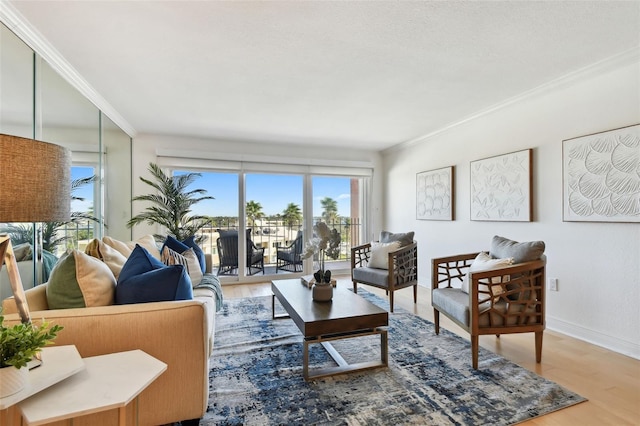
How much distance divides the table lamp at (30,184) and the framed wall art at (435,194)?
13.2 feet

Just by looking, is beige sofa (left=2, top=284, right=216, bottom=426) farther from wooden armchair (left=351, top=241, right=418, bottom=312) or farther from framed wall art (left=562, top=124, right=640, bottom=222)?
framed wall art (left=562, top=124, right=640, bottom=222)

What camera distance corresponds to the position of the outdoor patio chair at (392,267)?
3.44 meters

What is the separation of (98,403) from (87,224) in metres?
2.64

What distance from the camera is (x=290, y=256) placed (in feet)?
17.5

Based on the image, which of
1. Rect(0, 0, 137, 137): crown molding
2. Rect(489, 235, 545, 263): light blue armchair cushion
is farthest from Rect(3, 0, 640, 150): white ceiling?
Rect(489, 235, 545, 263): light blue armchair cushion

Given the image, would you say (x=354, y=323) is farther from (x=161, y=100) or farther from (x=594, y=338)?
(x=161, y=100)

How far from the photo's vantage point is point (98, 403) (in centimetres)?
95

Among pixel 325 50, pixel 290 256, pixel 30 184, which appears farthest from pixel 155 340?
pixel 290 256

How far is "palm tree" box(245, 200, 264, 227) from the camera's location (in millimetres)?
5055

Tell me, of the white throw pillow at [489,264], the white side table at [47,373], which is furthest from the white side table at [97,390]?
the white throw pillow at [489,264]

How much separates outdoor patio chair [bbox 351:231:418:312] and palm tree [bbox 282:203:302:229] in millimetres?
1685

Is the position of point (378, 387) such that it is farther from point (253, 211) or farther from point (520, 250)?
point (253, 211)

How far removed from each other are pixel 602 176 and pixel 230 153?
441 centimetres

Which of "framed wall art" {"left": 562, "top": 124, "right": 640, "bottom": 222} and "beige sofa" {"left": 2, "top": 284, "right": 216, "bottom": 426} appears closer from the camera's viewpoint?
"beige sofa" {"left": 2, "top": 284, "right": 216, "bottom": 426}
